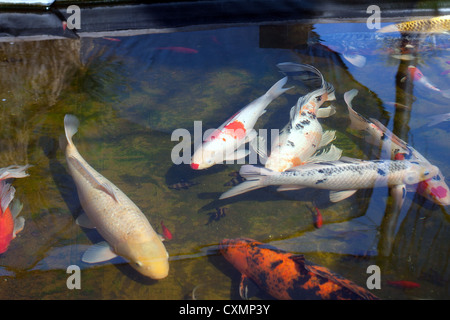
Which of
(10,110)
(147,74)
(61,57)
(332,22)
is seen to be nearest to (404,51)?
(332,22)

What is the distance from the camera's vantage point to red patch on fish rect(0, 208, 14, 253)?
10.2ft

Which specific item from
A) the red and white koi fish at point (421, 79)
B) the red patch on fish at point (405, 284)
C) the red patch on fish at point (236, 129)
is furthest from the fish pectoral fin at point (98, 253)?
the red and white koi fish at point (421, 79)

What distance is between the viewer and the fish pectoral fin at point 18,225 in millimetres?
3268

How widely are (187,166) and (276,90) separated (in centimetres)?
152

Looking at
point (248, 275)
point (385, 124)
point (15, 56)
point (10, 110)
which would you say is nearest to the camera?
point (248, 275)

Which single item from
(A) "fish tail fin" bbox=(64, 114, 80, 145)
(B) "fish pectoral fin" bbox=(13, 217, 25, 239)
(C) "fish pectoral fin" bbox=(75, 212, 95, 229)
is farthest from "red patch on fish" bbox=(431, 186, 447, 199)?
(B) "fish pectoral fin" bbox=(13, 217, 25, 239)

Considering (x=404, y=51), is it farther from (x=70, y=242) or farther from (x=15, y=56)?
(x=15, y=56)

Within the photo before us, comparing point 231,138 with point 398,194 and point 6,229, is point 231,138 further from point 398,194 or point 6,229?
point 6,229

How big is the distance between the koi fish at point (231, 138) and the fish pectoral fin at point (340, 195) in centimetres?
97

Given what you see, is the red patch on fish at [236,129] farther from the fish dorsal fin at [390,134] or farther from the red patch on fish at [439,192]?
the red patch on fish at [439,192]

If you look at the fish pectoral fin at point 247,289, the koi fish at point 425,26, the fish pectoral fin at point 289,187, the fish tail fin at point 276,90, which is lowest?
the fish pectoral fin at point 247,289

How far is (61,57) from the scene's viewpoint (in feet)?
18.1

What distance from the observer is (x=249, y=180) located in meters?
3.48

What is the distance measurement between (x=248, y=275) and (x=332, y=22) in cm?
479
